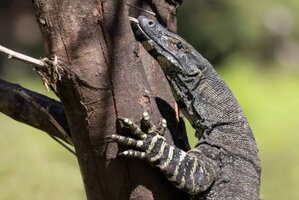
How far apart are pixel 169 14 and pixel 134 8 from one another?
7.5 inches

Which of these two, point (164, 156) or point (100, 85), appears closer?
point (100, 85)

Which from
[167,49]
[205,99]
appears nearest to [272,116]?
[205,99]

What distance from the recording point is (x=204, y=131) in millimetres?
3699

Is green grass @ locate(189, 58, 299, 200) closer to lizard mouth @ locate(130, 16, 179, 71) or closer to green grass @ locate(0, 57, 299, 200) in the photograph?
green grass @ locate(0, 57, 299, 200)

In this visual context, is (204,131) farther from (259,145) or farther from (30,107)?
(259,145)

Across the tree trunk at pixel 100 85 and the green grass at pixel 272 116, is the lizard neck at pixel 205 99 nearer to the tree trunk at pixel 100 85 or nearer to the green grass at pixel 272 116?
the tree trunk at pixel 100 85

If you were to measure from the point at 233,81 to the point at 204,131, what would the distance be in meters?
5.54

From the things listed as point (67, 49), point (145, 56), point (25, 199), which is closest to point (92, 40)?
point (67, 49)

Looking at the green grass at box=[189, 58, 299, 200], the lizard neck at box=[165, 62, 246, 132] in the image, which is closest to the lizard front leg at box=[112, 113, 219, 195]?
the lizard neck at box=[165, 62, 246, 132]

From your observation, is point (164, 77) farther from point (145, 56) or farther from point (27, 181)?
point (27, 181)

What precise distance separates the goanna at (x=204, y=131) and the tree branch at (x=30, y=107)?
464 mm

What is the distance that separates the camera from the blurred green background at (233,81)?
24.2ft

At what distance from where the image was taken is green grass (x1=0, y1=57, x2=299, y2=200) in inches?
284

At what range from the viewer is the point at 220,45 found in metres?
9.43
